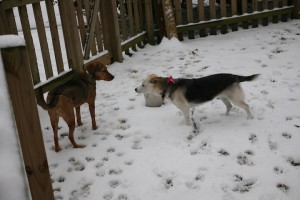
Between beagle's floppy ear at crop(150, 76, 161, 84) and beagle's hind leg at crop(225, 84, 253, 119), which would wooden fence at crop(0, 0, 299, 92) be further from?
beagle's hind leg at crop(225, 84, 253, 119)

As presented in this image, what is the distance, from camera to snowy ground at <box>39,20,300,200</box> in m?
3.36

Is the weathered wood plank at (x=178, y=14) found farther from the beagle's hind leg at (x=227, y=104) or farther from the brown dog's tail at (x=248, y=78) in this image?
the brown dog's tail at (x=248, y=78)

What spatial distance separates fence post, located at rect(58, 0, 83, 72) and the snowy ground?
0.71 metres

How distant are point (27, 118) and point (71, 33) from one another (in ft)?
15.7

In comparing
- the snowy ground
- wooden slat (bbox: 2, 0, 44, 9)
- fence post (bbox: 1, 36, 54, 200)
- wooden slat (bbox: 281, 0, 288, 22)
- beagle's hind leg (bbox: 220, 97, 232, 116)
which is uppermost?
wooden slat (bbox: 2, 0, 44, 9)

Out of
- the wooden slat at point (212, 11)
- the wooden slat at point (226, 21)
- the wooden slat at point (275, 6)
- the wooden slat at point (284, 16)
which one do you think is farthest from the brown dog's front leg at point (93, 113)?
the wooden slat at point (284, 16)

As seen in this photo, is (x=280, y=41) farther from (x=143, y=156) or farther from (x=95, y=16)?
(x=143, y=156)

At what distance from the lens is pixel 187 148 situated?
409 centimetres

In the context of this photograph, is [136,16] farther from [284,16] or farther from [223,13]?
[284,16]

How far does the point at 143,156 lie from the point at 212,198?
3.62 feet

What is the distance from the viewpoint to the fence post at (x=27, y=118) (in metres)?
1.46

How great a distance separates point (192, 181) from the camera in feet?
11.3

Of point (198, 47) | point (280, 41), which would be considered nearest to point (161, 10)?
point (198, 47)

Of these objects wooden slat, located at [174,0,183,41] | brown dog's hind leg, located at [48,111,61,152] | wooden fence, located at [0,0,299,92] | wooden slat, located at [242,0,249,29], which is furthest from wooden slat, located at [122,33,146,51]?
brown dog's hind leg, located at [48,111,61,152]
